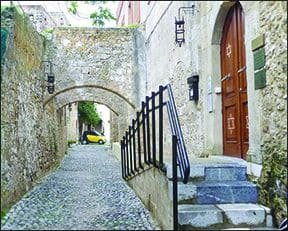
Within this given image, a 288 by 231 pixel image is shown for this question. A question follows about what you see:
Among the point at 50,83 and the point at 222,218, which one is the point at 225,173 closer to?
the point at 222,218

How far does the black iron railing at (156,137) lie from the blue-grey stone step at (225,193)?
297 mm

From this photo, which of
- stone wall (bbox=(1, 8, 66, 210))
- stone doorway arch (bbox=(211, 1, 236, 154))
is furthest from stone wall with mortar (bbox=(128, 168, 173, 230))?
stone wall (bbox=(1, 8, 66, 210))

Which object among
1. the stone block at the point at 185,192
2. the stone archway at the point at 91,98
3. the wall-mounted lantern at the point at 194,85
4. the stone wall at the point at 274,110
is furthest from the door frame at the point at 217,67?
the stone archway at the point at 91,98

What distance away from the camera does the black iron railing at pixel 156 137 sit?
3.87 meters

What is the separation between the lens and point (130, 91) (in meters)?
10.5

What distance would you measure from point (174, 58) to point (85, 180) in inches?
150

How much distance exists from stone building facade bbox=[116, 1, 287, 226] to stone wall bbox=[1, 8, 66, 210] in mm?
1986

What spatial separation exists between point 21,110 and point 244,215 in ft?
13.6

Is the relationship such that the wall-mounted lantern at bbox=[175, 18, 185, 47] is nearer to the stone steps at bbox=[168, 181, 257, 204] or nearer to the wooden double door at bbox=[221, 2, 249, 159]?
the wooden double door at bbox=[221, 2, 249, 159]

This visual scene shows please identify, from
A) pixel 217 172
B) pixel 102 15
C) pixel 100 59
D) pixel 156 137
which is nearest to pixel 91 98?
pixel 100 59

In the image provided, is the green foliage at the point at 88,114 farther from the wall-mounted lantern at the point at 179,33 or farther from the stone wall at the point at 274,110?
the stone wall at the point at 274,110

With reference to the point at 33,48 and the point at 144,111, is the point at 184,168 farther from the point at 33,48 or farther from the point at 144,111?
the point at 33,48

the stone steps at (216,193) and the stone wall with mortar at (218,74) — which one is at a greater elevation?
the stone wall with mortar at (218,74)

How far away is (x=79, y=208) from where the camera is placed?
5.54 m
